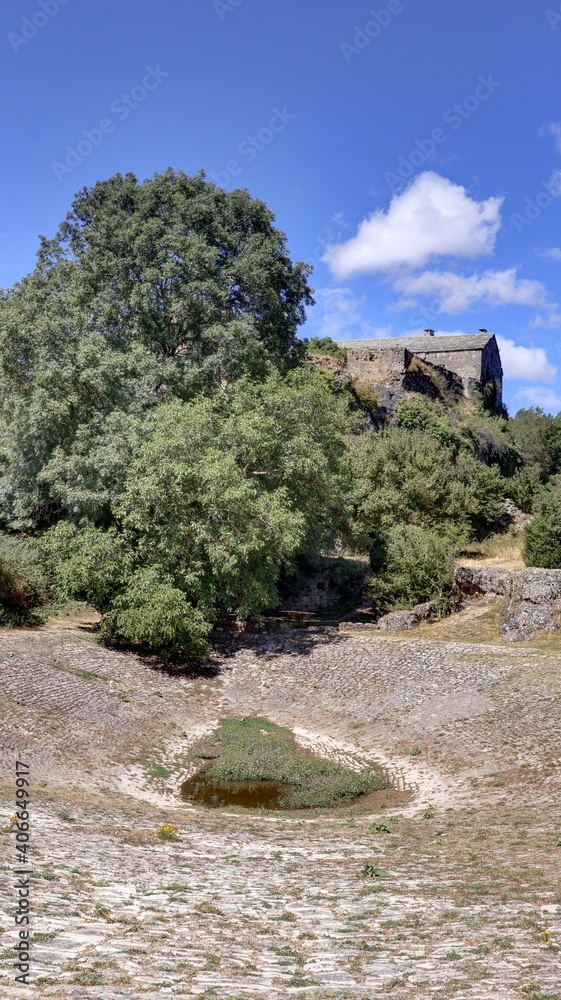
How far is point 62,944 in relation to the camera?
244 inches

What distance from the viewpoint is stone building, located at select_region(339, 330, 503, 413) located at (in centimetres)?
4984

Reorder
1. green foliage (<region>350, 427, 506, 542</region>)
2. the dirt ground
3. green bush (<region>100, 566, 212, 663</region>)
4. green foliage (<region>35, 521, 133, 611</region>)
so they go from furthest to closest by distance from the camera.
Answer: green foliage (<region>350, 427, 506, 542</region>)
green foliage (<region>35, 521, 133, 611</region>)
green bush (<region>100, 566, 212, 663</region>)
the dirt ground

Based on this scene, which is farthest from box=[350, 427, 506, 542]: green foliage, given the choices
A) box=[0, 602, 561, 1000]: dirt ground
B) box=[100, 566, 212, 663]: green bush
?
box=[100, 566, 212, 663]: green bush

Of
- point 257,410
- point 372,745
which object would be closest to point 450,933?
point 372,745

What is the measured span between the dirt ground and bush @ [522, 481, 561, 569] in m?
5.31

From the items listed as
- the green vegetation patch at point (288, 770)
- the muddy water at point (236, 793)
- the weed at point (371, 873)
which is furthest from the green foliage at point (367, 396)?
the weed at point (371, 873)

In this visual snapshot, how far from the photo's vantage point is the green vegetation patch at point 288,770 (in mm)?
15523

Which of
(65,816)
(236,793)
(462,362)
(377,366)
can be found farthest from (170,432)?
(462,362)

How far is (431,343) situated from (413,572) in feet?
133

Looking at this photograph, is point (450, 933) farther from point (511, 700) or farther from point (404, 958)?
point (511, 700)

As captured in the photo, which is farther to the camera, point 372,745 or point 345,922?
point 372,745

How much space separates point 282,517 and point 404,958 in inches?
705

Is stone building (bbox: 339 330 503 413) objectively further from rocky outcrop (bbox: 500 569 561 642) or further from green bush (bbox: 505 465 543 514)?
rocky outcrop (bbox: 500 569 561 642)

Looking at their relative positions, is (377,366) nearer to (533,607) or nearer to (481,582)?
(481,582)
